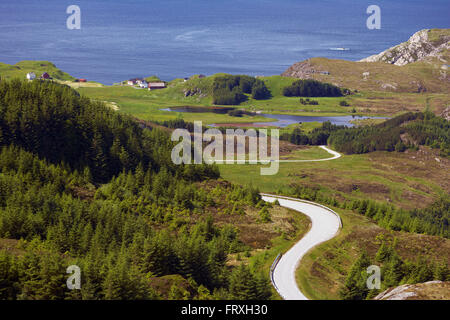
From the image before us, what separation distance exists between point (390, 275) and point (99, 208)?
98.5ft

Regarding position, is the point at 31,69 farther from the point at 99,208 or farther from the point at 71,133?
the point at 99,208

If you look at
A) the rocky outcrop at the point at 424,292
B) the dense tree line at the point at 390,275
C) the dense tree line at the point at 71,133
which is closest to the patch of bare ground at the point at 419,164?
the dense tree line at the point at 71,133

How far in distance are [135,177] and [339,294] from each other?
3411cm

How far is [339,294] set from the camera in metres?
40.1

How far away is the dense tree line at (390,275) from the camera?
39156 mm

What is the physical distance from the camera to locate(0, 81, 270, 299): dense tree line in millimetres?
30266

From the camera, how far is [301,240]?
52.4 metres

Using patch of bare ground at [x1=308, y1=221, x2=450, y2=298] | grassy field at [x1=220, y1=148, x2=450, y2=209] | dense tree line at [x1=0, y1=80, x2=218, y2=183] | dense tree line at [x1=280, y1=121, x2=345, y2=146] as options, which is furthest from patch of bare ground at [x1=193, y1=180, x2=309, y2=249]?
dense tree line at [x1=280, y1=121, x2=345, y2=146]

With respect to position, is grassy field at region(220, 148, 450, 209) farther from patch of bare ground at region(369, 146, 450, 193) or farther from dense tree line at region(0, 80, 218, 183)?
dense tree line at region(0, 80, 218, 183)

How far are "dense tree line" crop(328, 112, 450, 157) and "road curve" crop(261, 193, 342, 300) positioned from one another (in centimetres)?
6377

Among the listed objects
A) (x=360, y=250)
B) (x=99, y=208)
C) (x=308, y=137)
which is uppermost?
(x=308, y=137)

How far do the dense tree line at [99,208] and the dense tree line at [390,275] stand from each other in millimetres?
8101

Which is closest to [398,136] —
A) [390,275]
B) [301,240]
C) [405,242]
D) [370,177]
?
[370,177]
